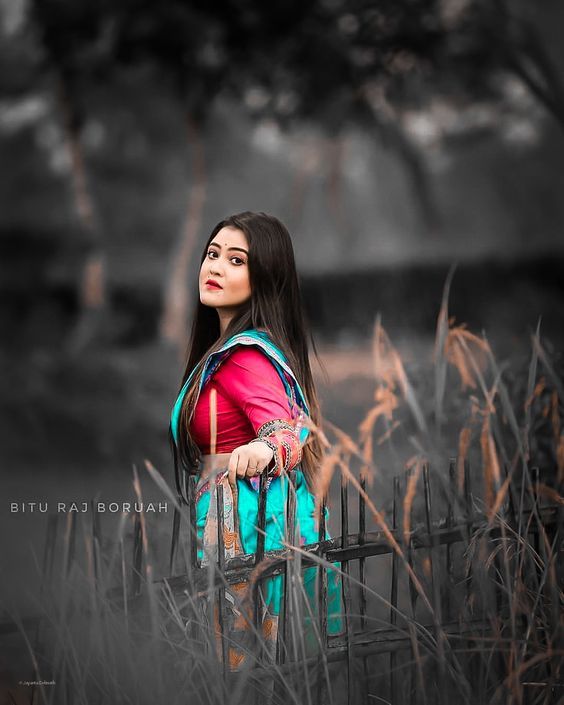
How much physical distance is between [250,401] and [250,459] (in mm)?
133

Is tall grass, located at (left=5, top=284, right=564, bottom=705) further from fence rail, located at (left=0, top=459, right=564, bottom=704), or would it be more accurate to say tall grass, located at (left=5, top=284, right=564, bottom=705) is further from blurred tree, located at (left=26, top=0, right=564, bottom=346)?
blurred tree, located at (left=26, top=0, right=564, bottom=346)

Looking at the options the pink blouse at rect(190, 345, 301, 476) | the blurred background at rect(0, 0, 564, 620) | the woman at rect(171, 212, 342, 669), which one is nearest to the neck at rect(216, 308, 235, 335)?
the woman at rect(171, 212, 342, 669)

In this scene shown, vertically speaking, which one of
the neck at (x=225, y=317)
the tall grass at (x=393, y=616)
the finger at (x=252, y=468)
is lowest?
the tall grass at (x=393, y=616)

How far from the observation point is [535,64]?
4805 millimetres

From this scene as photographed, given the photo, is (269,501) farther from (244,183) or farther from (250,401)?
(244,183)

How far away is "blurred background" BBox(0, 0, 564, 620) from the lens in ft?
16.3

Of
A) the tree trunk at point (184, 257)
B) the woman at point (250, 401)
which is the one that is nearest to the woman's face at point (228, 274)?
the woman at point (250, 401)

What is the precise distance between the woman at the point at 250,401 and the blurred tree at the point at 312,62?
3.58m

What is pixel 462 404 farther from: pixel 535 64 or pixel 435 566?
pixel 535 64

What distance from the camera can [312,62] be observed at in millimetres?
5039

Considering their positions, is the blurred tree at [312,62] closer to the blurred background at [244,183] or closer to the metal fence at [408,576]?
the blurred background at [244,183]

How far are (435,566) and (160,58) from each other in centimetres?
437

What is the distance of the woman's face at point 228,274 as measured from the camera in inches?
67.1

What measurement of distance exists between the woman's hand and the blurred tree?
391 centimetres
